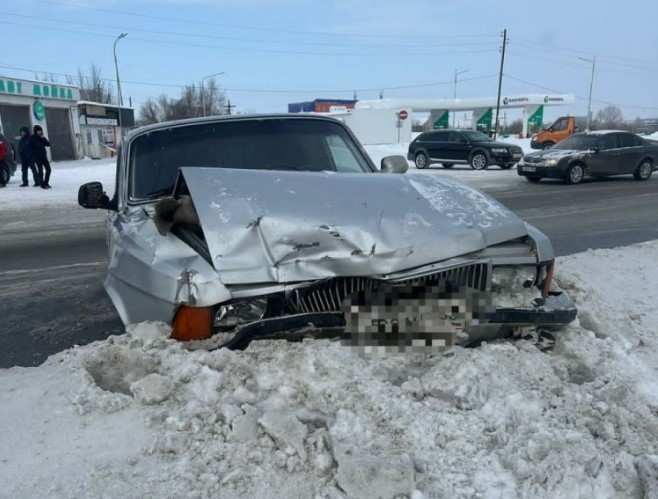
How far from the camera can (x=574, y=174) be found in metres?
16.7

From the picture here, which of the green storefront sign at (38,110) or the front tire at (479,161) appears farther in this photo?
the green storefront sign at (38,110)

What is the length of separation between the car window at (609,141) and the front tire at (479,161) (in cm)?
565

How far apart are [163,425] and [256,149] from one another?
2.56 meters

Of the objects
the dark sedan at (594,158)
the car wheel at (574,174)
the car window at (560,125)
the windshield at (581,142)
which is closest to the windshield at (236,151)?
the dark sedan at (594,158)

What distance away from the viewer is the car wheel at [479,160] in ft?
73.9

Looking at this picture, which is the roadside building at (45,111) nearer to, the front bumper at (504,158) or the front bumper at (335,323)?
the front bumper at (504,158)

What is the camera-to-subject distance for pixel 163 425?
254cm

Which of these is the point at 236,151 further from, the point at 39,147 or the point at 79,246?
the point at 39,147

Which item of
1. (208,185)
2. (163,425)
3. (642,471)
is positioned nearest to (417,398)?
(642,471)

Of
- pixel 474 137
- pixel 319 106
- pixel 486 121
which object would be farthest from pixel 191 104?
pixel 474 137

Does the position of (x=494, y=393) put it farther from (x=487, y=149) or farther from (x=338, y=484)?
(x=487, y=149)

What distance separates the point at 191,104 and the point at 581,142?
211 feet

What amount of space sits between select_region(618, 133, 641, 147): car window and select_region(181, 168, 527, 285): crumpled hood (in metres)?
16.8

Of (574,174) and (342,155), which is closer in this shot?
(342,155)
